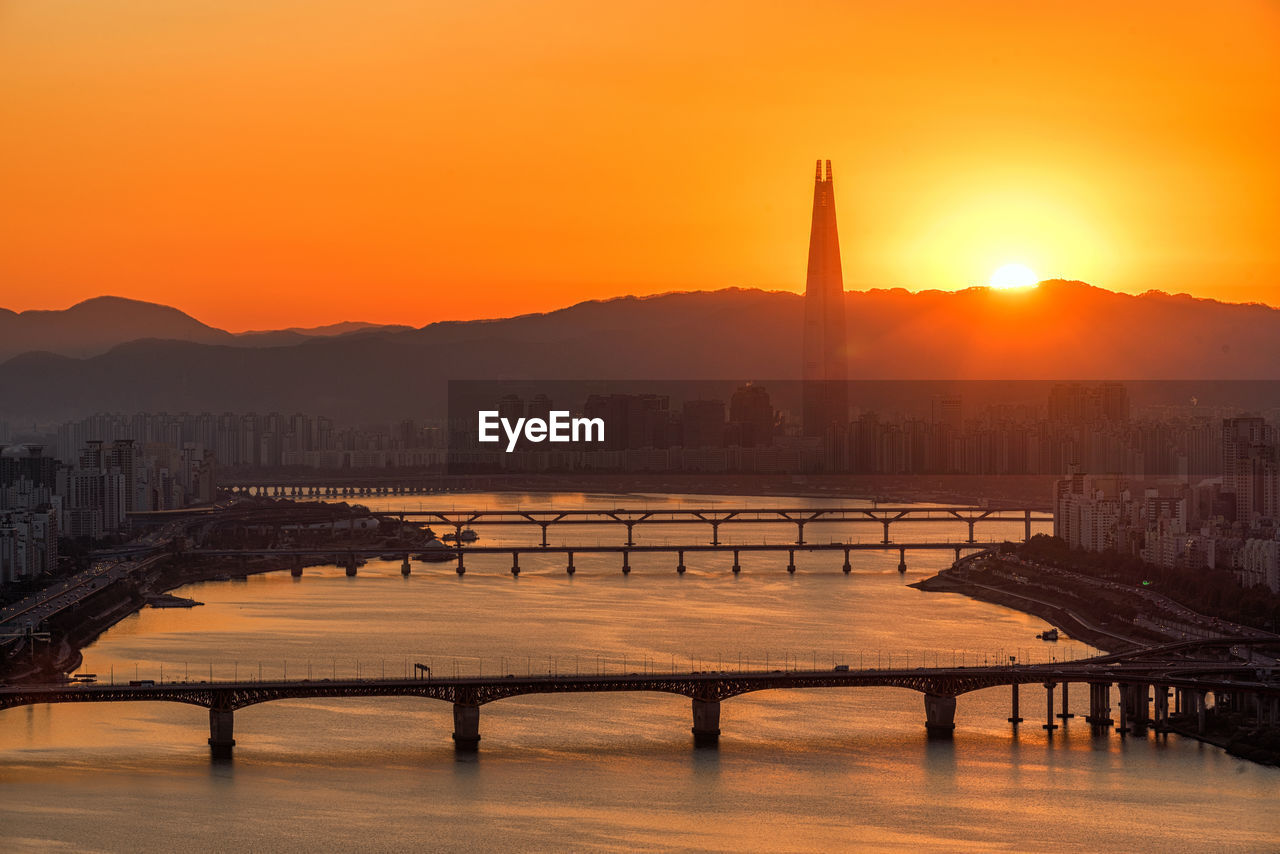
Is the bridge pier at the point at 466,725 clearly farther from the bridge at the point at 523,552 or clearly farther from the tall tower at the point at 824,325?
the tall tower at the point at 824,325

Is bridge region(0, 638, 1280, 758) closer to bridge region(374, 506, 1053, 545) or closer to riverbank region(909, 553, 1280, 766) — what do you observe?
riverbank region(909, 553, 1280, 766)

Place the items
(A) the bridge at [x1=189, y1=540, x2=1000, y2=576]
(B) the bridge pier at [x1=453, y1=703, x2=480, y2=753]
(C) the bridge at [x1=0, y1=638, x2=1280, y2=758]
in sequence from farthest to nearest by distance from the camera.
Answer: (A) the bridge at [x1=189, y1=540, x2=1000, y2=576]
(B) the bridge pier at [x1=453, y1=703, x2=480, y2=753]
(C) the bridge at [x1=0, y1=638, x2=1280, y2=758]

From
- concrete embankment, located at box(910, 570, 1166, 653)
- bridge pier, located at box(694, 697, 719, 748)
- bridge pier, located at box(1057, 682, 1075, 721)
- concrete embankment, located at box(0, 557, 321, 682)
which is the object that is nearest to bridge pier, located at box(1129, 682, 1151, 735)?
bridge pier, located at box(1057, 682, 1075, 721)

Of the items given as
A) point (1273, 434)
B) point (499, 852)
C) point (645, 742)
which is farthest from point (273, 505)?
point (499, 852)

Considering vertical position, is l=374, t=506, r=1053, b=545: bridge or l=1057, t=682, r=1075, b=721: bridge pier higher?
l=374, t=506, r=1053, b=545: bridge

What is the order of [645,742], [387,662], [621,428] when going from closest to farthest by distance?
[645,742], [387,662], [621,428]

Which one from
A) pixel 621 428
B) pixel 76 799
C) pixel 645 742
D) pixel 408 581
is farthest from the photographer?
pixel 621 428

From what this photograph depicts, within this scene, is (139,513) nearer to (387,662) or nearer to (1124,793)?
(387,662)
